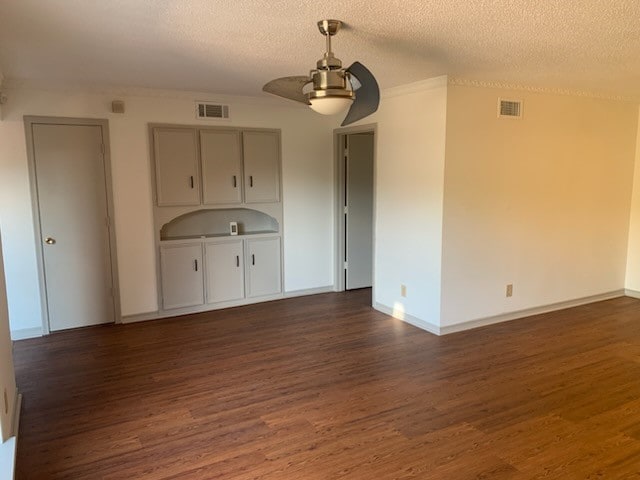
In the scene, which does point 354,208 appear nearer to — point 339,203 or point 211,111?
point 339,203

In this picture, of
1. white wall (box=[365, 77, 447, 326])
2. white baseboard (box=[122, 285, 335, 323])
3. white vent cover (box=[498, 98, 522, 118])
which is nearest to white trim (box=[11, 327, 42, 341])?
white baseboard (box=[122, 285, 335, 323])

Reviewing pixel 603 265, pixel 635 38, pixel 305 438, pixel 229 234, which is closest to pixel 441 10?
pixel 635 38

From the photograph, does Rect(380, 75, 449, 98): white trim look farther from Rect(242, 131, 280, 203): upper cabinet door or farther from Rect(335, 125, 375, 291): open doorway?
Rect(242, 131, 280, 203): upper cabinet door

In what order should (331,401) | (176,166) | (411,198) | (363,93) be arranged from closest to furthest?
(363,93) → (331,401) → (411,198) → (176,166)

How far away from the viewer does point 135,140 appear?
493 centimetres

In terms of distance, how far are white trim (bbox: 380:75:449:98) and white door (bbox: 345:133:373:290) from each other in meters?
1.27

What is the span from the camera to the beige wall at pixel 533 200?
449 centimetres

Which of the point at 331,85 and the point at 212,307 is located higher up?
the point at 331,85

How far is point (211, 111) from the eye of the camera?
17.3ft

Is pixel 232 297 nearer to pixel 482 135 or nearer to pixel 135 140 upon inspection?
pixel 135 140

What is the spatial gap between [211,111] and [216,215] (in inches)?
48.0

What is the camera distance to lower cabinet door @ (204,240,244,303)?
5465 millimetres

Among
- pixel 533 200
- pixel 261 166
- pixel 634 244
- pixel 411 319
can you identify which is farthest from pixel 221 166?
pixel 634 244

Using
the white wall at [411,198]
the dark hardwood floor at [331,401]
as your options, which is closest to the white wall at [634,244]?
the dark hardwood floor at [331,401]
